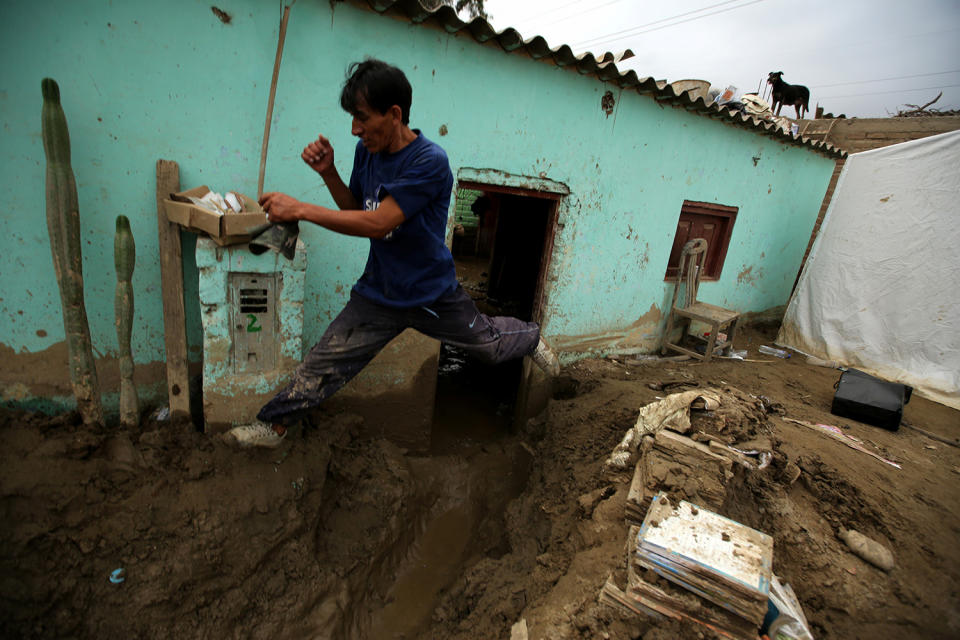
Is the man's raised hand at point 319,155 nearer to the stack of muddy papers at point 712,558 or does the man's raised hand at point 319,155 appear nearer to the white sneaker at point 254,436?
the white sneaker at point 254,436

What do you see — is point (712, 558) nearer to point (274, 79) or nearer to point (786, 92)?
point (274, 79)

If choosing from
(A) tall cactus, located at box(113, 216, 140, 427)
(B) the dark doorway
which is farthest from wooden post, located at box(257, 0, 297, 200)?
(B) the dark doorway

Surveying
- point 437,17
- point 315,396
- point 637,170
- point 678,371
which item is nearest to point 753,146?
point 637,170

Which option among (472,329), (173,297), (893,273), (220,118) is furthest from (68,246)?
(893,273)

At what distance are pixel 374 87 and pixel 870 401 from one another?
5327 mm

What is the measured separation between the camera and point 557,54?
3332mm

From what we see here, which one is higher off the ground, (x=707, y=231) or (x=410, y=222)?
(x=707, y=231)

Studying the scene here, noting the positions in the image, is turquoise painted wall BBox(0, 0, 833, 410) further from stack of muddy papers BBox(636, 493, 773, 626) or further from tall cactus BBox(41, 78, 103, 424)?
stack of muddy papers BBox(636, 493, 773, 626)

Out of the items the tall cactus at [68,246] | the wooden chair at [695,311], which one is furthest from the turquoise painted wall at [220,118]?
the wooden chair at [695,311]

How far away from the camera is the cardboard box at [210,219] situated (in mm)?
2232

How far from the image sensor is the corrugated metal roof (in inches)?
108

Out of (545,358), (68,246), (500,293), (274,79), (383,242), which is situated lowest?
(500,293)

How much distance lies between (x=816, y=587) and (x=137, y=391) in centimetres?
412

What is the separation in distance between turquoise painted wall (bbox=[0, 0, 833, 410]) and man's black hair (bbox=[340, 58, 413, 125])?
3.38ft
